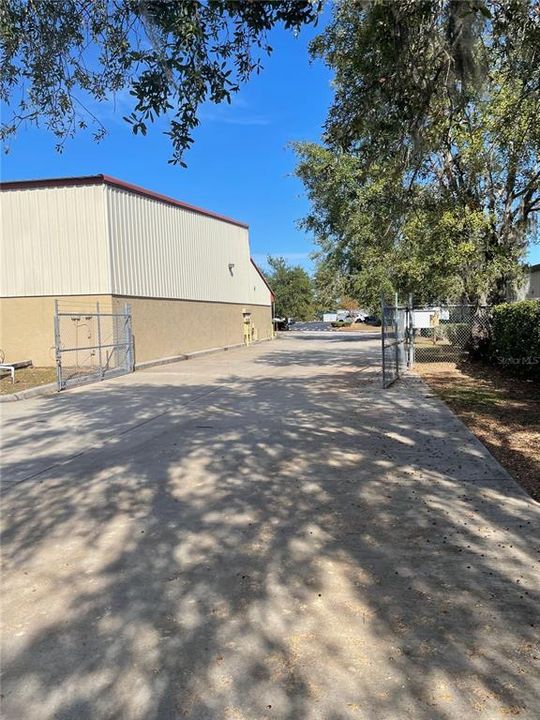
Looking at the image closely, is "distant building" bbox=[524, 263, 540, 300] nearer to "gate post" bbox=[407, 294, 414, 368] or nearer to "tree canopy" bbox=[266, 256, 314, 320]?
"gate post" bbox=[407, 294, 414, 368]

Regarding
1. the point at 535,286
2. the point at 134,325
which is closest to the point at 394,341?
the point at 134,325

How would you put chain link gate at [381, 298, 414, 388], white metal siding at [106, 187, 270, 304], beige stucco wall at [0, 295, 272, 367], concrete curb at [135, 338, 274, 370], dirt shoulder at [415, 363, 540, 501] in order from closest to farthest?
dirt shoulder at [415, 363, 540, 501], chain link gate at [381, 298, 414, 388], beige stucco wall at [0, 295, 272, 367], white metal siding at [106, 187, 270, 304], concrete curb at [135, 338, 274, 370]

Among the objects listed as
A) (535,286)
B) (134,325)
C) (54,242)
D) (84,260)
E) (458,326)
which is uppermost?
(54,242)

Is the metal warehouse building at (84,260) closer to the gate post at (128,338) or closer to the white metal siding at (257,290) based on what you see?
the gate post at (128,338)

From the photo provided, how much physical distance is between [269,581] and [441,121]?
19.5 ft

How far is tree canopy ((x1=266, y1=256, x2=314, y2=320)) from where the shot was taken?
7419 cm

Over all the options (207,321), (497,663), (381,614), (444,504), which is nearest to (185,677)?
(381,614)

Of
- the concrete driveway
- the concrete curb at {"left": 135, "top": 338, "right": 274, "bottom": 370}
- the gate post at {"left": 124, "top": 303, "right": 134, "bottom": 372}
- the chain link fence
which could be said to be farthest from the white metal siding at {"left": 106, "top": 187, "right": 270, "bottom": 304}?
the concrete driveway

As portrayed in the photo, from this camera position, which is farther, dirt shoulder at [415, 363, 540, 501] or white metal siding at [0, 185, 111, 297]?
white metal siding at [0, 185, 111, 297]

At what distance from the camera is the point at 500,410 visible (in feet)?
31.8

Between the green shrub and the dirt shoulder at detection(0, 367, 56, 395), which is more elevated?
the green shrub

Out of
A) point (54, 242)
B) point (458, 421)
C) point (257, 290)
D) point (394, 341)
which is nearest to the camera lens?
point (458, 421)

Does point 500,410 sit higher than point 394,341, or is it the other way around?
point 394,341

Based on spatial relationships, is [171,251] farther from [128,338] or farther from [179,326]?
[128,338]
